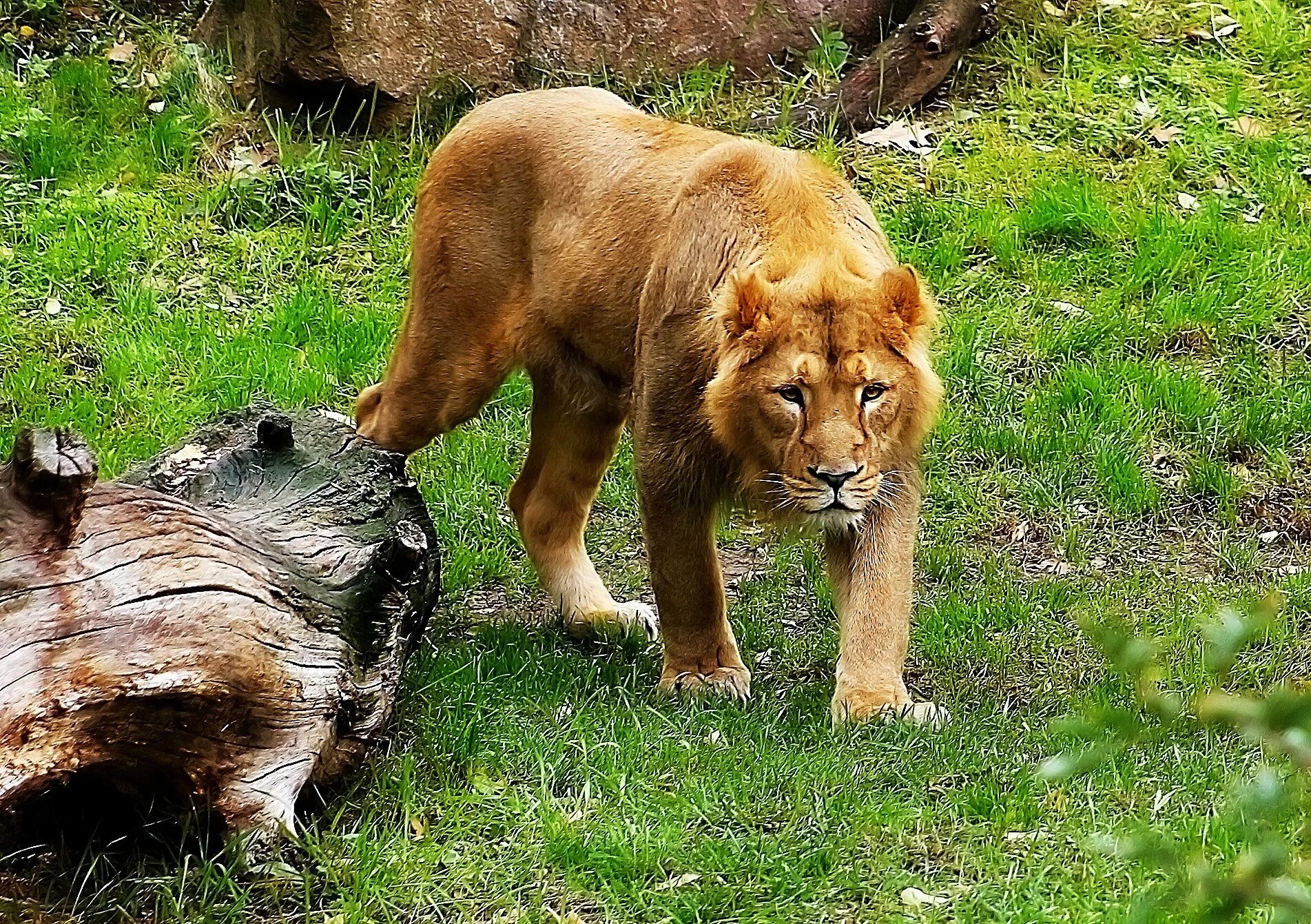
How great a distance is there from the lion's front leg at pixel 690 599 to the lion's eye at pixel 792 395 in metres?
0.63

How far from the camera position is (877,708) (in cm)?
486

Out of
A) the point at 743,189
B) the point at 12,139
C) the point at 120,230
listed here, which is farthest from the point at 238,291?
the point at 743,189

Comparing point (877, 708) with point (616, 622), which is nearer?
point (877, 708)

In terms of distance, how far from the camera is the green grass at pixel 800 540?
3924mm

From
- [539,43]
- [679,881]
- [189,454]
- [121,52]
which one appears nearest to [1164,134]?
[539,43]

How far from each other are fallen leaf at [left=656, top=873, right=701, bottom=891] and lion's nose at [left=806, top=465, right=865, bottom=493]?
1.25 m

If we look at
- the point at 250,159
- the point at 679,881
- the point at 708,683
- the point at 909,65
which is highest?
the point at 679,881

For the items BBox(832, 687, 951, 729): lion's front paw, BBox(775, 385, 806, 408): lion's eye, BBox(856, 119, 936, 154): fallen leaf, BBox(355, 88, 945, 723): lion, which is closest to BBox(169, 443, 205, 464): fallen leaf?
BBox(355, 88, 945, 723): lion

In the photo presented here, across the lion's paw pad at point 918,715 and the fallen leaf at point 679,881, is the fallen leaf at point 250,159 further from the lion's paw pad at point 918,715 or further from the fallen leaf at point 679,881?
the fallen leaf at point 679,881

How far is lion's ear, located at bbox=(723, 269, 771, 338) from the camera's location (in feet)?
15.2

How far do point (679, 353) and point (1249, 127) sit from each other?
214 inches

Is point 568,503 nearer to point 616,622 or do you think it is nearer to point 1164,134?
point 616,622

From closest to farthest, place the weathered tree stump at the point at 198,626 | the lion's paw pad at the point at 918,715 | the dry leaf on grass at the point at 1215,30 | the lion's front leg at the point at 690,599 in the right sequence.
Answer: the weathered tree stump at the point at 198,626 → the lion's paw pad at the point at 918,715 → the lion's front leg at the point at 690,599 → the dry leaf on grass at the point at 1215,30

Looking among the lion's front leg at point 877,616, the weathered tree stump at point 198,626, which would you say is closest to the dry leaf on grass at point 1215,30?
the lion's front leg at point 877,616
